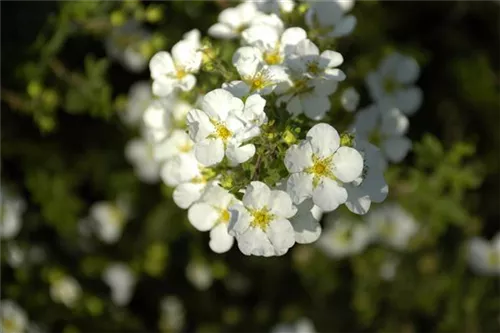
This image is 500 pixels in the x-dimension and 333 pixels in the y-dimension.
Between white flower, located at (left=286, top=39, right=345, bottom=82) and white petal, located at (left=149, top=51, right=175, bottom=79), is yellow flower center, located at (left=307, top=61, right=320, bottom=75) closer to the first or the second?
→ white flower, located at (left=286, top=39, right=345, bottom=82)

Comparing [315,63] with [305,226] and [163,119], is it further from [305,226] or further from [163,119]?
[163,119]

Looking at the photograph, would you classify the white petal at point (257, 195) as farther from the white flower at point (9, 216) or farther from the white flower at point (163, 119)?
the white flower at point (9, 216)

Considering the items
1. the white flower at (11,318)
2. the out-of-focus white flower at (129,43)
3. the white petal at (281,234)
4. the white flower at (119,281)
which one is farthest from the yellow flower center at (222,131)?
the white flower at (119,281)

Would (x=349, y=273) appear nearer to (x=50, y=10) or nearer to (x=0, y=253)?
(x=0, y=253)

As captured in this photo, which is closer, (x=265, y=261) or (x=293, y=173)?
(x=293, y=173)

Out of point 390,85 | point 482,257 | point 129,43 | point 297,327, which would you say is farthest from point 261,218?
point 482,257

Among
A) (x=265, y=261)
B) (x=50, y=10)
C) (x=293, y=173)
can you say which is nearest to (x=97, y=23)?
(x=50, y=10)

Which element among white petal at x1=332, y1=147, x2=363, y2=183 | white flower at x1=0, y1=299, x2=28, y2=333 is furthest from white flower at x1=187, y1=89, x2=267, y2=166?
white flower at x1=0, y1=299, x2=28, y2=333
